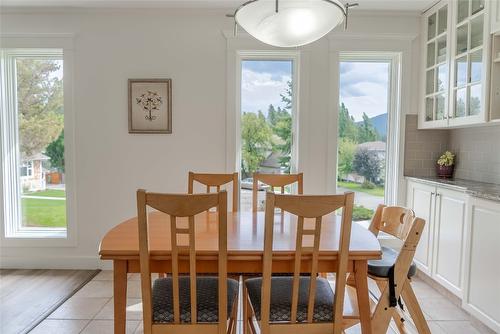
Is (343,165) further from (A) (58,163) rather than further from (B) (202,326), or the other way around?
(A) (58,163)

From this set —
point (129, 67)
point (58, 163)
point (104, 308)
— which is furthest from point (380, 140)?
point (58, 163)

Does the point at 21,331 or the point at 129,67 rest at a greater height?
the point at 129,67

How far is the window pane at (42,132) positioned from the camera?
3.27 meters

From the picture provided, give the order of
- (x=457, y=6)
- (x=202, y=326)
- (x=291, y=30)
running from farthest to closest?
(x=457, y=6), (x=291, y=30), (x=202, y=326)

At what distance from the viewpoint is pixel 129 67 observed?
3.14 metres

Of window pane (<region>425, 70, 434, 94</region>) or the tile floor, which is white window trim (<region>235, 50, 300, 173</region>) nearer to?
window pane (<region>425, 70, 434, 94</region>)

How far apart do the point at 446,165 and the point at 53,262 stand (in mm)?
3899

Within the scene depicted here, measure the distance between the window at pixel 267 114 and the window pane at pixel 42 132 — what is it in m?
1.85

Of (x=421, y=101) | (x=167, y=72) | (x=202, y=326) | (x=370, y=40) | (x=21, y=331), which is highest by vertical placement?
(x=370, y=40)

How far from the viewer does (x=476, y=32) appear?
2443mm

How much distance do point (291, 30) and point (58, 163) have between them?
2862mm

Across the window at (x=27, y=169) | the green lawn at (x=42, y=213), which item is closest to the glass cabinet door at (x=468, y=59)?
the green lawn at (x=42, y=213)

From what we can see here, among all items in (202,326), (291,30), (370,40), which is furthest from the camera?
(370,40)

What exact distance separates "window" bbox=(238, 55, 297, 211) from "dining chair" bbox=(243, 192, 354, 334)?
1.80m
